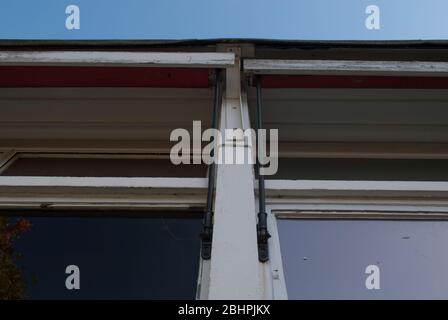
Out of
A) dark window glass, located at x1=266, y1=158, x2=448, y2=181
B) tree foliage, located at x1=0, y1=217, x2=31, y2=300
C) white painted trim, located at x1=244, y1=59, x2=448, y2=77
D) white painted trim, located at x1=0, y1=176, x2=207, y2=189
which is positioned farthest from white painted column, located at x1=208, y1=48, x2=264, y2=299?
tree foliage, located at x1=0, y1=217, x2=31, y2=300

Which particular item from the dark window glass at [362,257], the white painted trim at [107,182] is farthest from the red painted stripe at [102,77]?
the dark window glass at [362,257]

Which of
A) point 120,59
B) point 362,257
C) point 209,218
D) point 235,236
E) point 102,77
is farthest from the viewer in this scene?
point 102,77

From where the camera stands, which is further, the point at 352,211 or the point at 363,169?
the point at 363,169

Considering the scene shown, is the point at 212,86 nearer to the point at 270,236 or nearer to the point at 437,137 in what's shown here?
the point at 270,236

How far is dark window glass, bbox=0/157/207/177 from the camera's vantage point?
2510 millimetres

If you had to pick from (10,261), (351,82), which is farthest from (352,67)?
(10,261)

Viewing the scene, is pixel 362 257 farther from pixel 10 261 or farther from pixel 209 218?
pixel 10 261

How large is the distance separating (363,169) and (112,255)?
3.83 feet

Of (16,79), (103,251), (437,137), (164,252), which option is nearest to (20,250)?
(103,251)

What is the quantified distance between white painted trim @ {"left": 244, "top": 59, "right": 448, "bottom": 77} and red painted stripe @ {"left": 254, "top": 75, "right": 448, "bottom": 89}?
0.09 meters

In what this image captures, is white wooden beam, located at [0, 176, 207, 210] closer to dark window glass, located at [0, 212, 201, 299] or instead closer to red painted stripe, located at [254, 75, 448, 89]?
dark window glass, located at [0, 212, 201, 299]

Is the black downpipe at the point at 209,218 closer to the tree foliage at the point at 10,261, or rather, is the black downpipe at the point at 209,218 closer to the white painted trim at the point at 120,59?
the white painted trim at the point at 120,59

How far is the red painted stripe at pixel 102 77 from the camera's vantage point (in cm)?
247

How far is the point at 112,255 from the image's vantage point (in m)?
2.09
